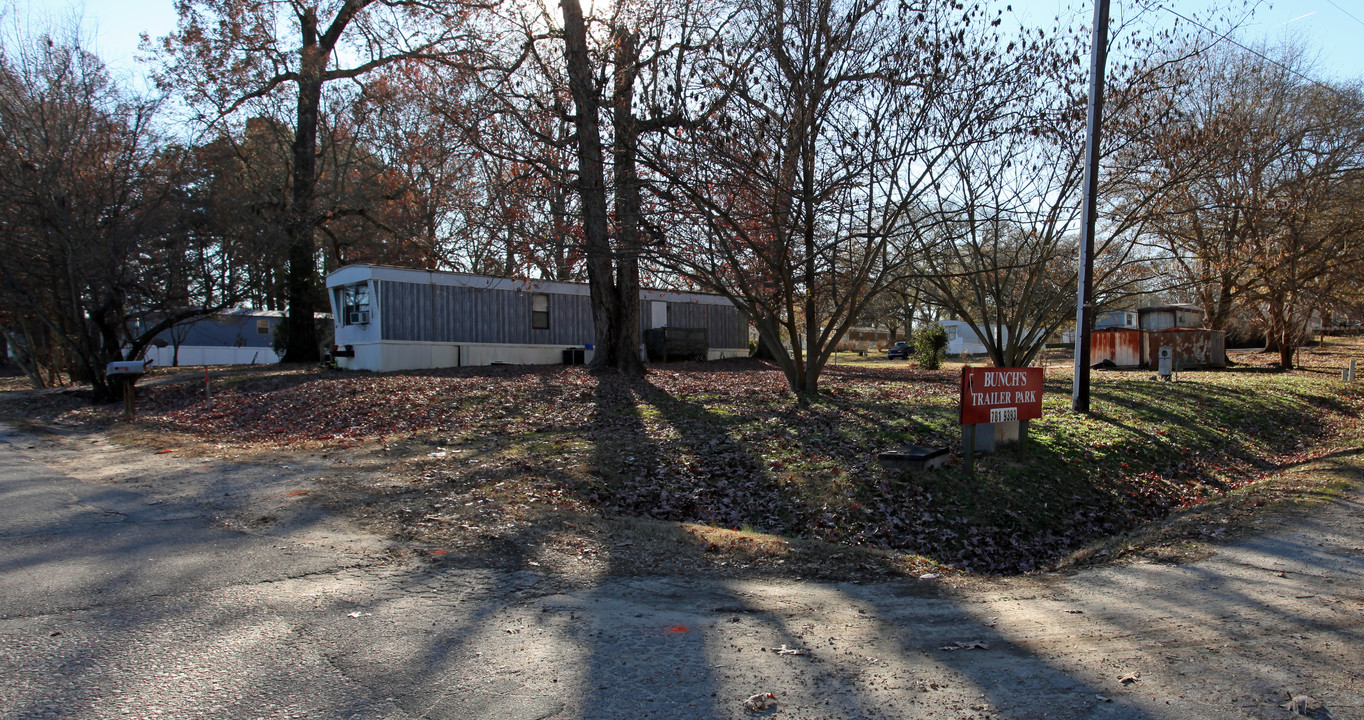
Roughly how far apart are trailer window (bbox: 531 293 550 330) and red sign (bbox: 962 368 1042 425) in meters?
18.6

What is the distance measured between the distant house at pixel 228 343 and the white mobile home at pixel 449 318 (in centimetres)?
1860

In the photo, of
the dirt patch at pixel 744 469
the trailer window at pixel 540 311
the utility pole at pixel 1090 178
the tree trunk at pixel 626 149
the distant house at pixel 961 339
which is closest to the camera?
the dirt patch at pixel 744 469

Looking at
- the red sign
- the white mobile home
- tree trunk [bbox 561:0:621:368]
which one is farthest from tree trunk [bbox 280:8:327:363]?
the red sign

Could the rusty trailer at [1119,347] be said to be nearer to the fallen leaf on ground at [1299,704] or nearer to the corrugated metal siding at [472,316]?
the corrugated metal siding at [472,316]

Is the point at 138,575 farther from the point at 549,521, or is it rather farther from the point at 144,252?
the point at 144,252

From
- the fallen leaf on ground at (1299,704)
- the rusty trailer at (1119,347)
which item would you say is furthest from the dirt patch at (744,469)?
the rusty trailer at (1119,347)

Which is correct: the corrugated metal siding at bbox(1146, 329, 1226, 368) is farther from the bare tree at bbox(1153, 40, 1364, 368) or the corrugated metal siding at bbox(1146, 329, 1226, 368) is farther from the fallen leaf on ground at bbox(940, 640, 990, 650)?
the fallen leaf on ground at bbox(940, 640, 990, 650)

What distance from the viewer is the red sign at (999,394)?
8508 millimetres

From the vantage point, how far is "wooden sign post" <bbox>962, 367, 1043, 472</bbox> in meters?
8.52

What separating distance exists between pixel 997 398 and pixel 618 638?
20.7 feet

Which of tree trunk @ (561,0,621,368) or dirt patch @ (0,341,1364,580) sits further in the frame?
tree trunk @ (561,0,621,368)

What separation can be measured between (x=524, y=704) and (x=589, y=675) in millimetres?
395

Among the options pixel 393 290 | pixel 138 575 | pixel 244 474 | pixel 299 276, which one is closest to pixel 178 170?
pixel 393 290

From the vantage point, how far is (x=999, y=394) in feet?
29.4
